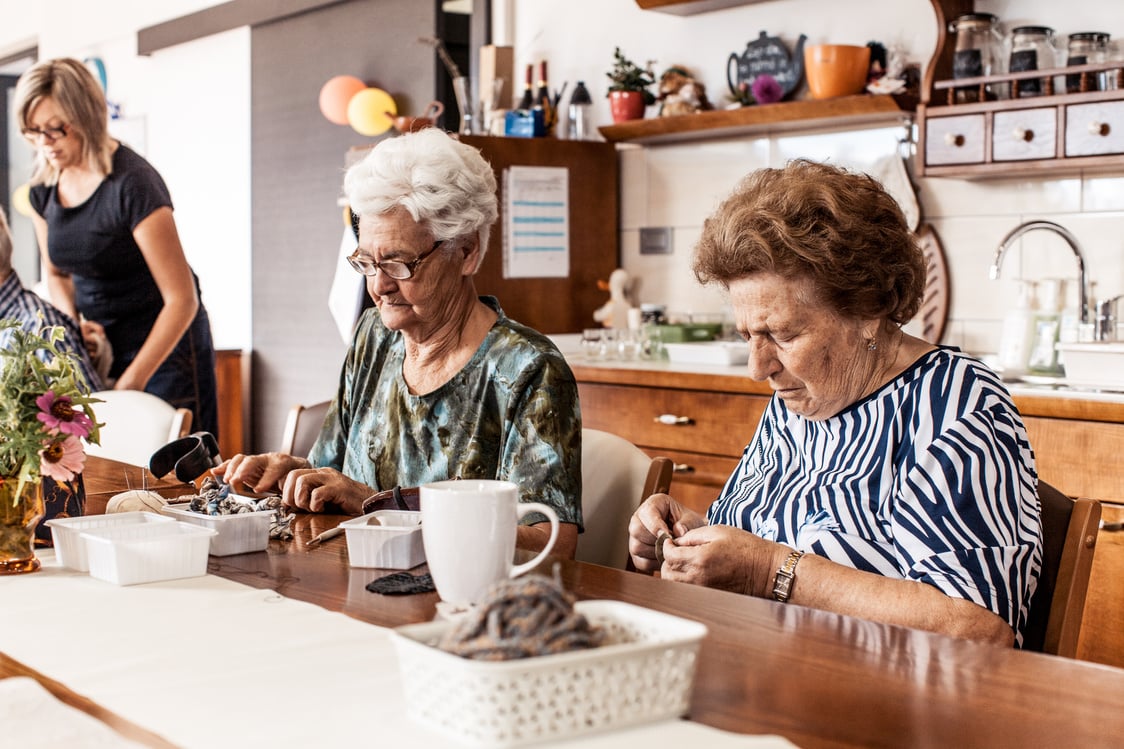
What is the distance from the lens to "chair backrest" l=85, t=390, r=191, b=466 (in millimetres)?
2826

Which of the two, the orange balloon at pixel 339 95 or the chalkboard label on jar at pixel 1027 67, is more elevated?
the orange balloon at pixel 339 95

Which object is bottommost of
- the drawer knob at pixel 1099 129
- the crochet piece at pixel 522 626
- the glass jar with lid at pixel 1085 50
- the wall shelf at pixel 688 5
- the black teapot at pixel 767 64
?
the crochet piece at pixel 522 626

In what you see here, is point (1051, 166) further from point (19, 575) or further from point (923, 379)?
point (19, 575)

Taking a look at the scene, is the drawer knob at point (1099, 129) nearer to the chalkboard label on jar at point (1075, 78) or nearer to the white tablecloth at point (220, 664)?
the chalkboard label on jar at point (1075, 78)

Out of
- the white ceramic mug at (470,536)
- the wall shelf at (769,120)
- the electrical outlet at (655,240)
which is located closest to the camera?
the white ceramic mug at (470,536)

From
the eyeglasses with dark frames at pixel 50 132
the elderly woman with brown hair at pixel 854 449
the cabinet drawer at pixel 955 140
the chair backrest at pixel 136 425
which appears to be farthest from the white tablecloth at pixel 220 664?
the eyeglasses with dark frames at pixel 50 132

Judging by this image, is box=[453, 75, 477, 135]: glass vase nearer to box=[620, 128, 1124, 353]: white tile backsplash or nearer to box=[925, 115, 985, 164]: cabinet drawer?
box=[620, 128, 1124, 353]: white tile backsplash

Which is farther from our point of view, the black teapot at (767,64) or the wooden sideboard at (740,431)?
the black teapot at (767,64)

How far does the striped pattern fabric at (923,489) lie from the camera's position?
56.6 inches

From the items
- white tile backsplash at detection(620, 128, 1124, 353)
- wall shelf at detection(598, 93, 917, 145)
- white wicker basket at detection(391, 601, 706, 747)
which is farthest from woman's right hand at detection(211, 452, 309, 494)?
wall shelf at detection(598, 93, 917, 145)

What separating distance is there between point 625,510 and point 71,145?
2607 millimetres

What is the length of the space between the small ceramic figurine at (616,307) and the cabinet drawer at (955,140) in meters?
1.29

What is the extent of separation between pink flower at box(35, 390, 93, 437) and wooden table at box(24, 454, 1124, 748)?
0.28 meters

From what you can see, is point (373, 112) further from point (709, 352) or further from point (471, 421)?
point (471, 421)
